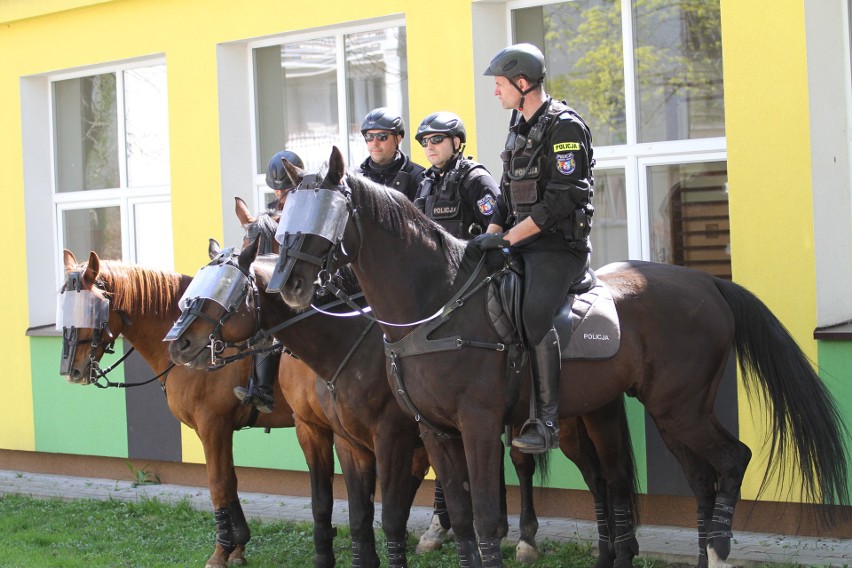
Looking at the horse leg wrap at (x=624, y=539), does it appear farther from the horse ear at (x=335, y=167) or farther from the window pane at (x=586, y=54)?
the window pane at (x=586, y=54)

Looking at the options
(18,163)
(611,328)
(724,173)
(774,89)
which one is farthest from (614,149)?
(18,163)

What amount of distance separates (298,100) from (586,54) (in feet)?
9.20

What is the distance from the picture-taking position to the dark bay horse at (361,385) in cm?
569

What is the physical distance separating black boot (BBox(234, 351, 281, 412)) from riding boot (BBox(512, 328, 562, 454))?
203cm

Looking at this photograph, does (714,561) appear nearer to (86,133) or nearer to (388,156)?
(388,156)

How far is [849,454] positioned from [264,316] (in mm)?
3411

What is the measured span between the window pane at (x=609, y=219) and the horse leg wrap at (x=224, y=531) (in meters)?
3.08

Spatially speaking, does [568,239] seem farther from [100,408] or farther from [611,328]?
[100,408]

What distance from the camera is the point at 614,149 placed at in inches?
304

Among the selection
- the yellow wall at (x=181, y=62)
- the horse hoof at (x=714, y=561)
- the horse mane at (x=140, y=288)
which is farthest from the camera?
the yellow wall at (x=181, y=62)

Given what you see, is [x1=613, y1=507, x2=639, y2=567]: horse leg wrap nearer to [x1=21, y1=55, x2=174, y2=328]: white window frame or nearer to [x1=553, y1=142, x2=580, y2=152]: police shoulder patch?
[x1=553, y1=142, x2=580, y2=152]: police shoulder patch

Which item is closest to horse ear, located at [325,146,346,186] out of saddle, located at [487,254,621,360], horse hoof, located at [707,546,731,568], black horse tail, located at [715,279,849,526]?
saddle, located at [487,254,621,360]

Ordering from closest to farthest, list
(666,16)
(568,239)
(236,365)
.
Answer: (568,239), (236,365), (666,16)

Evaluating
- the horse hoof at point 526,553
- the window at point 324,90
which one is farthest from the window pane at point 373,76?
the horse hoof at point 526,553
